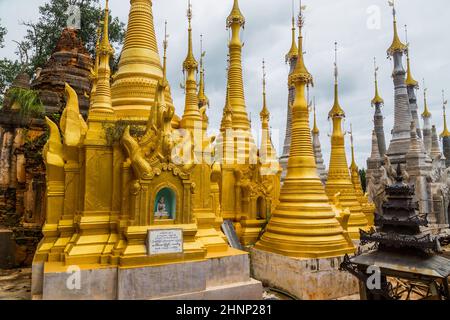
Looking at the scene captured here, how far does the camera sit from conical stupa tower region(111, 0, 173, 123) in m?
11.3

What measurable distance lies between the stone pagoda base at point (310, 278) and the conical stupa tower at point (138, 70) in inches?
278

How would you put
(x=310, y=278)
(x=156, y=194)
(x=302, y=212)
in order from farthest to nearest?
(x=302, y=212) < (x=310, y=278) < (x=156, y=194)

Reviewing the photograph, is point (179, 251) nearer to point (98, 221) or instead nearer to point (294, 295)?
point (98, 221)

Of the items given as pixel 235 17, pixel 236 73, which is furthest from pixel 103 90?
pixel 235 17

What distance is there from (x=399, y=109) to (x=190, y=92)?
89.5 feet

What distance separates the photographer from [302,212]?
1217cm

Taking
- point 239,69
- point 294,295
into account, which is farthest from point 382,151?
point 294,295

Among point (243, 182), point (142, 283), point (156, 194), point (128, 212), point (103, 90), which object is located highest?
point (103, 90)

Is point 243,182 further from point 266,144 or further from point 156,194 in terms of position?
point 156,194

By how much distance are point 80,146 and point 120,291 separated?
4344 millimetres

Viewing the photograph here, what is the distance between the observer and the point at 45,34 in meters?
27.3

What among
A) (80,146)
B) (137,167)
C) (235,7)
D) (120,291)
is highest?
(235,7)
